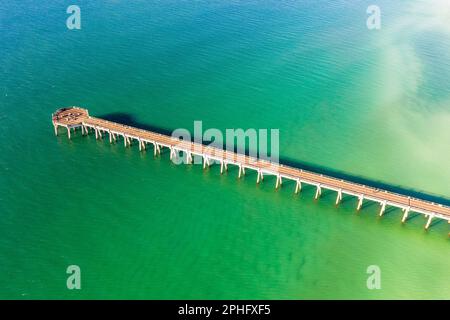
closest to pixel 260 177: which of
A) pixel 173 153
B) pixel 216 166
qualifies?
pixel 216 166

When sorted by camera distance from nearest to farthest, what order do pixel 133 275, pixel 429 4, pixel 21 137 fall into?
pixel 133 275
pixel 21 137
pixel 429 4

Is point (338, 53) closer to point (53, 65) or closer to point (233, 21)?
point (233, 21)

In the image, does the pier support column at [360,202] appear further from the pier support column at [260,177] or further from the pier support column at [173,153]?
the pier support column at [173,153]

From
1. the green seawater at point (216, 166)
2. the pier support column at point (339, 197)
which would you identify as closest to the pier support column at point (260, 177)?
the green seawater at point (216, 166)

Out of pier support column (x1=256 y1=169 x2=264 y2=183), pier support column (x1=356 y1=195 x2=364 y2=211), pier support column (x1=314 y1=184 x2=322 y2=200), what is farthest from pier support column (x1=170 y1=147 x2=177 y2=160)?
pier support column (x1=356 y1=195 x2=364 y2=211)
